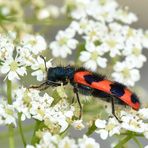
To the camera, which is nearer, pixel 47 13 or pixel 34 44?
pixel 34 44

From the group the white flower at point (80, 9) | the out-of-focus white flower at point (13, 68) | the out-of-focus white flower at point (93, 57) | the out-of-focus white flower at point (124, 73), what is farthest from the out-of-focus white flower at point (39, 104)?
the white flower at point (80, 9)

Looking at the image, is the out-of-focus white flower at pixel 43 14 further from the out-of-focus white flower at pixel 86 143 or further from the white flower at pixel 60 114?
the out-of-focus white flower at pixel 86 143

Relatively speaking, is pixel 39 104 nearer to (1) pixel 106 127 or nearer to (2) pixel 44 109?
(2) pixel 44 109

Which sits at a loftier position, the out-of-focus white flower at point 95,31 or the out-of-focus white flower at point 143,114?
the out-of-focus white flower at point 95,31

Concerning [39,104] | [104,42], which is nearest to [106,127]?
[39,104]

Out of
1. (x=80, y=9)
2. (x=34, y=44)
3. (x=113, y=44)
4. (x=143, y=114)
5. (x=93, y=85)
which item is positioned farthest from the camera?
(x=80, y=9)

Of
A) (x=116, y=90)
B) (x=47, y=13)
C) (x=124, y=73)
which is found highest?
(x=47, y=13)

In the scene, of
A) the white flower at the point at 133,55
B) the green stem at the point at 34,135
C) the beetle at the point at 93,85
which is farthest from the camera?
the white flower at the point at 133,55
